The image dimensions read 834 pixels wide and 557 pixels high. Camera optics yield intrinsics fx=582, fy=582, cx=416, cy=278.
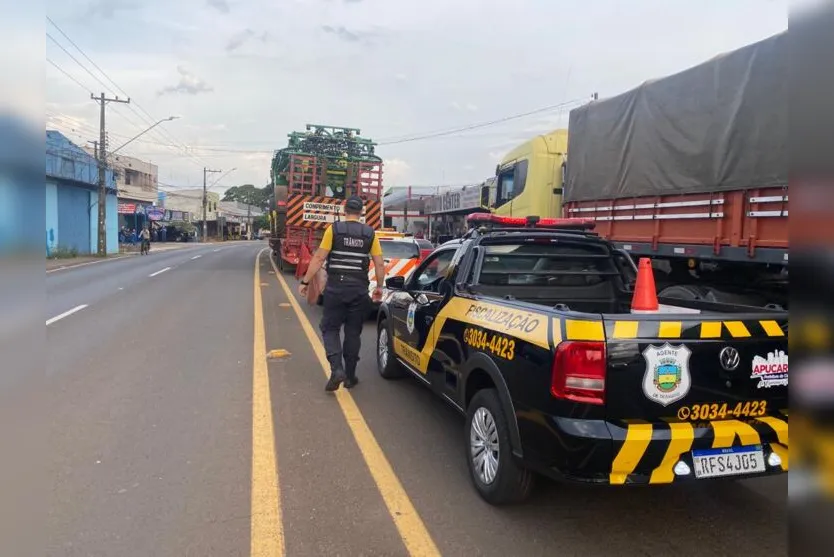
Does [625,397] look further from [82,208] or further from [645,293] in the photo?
[82,208]

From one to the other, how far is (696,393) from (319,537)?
6.92 ft

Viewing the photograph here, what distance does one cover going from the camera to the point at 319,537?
3098 millimetres

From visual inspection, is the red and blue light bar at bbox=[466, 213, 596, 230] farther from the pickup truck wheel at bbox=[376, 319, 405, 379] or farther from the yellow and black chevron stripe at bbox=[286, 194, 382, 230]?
the yellow and black chevron stripe at bbox=[286, 194, 382, 230]

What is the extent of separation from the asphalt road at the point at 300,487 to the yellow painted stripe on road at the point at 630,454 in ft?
1.52

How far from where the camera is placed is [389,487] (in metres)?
3.71

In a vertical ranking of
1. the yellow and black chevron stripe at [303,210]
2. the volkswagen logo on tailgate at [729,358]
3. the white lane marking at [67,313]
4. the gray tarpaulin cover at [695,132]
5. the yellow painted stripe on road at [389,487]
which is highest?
the gray tarpaulin cover at [695,132]

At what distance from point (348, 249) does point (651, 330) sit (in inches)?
137

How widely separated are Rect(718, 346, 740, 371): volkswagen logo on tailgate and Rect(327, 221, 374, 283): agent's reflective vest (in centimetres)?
359

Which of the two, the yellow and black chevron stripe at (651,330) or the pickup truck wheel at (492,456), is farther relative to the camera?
the pickup truck wheel at (492,456)

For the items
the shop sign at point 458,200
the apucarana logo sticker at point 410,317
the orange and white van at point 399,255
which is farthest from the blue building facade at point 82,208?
the apucarana logo sticker at point 410,317

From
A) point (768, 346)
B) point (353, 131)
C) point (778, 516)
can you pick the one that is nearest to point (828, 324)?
point (768, 346)

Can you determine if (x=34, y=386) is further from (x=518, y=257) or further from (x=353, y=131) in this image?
(x=353, y=131)

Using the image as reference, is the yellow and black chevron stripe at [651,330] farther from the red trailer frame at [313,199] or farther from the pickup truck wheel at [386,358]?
the red trailer frame at [313,199]

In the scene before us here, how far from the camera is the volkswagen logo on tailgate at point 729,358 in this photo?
119 inches
